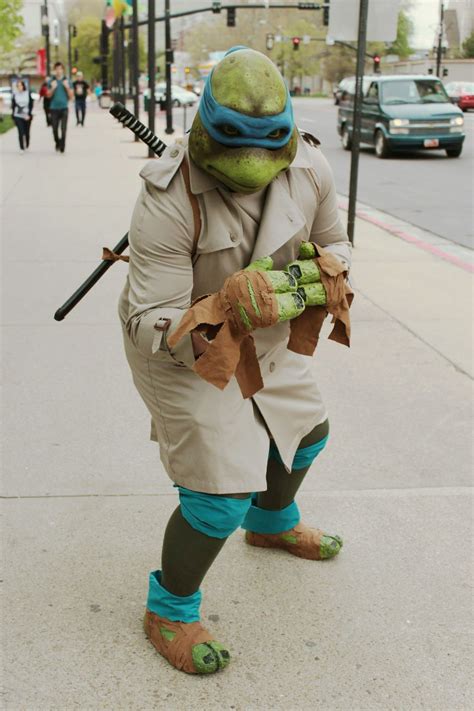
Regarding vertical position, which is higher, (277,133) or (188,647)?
(277,133)

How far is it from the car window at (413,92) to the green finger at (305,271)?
18842mm

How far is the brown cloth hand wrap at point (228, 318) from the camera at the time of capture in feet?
7.44

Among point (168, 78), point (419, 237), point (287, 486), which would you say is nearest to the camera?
point (287, 486)

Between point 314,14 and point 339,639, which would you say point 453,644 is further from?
point 314,14

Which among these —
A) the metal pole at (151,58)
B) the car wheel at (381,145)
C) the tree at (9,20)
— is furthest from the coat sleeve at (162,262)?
the tree at (9,20)

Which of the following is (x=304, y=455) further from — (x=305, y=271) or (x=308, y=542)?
(x=305, y=271)

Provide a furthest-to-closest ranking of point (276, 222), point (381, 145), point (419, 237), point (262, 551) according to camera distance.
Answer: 1. point (381, 145)
2. point (419, 237)
3. point (262, 551)
4. point (276, 222)

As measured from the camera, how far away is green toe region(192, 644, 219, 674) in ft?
8.78

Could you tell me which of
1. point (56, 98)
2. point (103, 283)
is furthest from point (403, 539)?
point (56, 98)

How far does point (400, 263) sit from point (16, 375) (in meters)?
4.58

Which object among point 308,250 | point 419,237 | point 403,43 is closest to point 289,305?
point 308,250

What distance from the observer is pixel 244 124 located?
2.39 metres

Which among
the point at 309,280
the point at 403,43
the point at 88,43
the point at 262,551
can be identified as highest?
the point at 403,43

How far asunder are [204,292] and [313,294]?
1.12 feet
